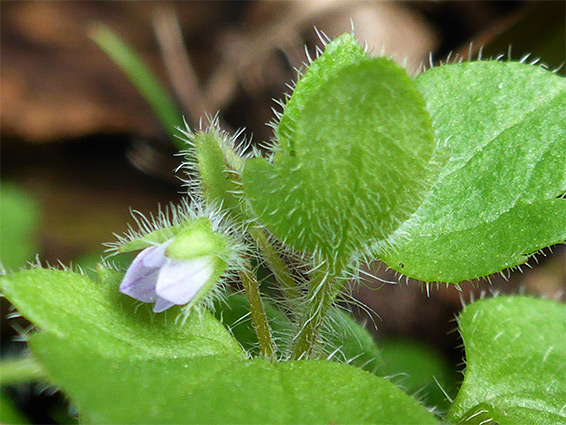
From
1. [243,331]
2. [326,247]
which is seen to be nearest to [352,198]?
[326,247]

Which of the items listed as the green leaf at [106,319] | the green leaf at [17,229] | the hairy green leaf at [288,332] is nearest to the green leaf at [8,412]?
the green leaf at [17,229]

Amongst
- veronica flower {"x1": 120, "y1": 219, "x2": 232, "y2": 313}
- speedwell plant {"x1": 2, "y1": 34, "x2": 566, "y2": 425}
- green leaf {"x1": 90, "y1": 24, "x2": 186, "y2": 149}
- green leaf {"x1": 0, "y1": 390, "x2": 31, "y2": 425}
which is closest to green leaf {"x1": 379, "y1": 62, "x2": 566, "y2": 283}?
speedwell plant {"x1": 2, "y1": 34, "x2": 566, "y2": 425}

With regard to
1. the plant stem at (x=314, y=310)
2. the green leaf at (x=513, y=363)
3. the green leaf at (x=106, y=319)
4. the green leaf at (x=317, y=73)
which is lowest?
the green leaf at (x=513, y=363)

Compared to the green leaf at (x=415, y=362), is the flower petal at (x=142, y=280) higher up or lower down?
higher up

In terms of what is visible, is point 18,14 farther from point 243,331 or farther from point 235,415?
point 235,415

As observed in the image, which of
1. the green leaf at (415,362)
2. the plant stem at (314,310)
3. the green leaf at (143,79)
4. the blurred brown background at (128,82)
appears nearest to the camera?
the plant stem at (314,310)

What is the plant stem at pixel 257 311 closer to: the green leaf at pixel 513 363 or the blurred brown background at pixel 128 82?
the green leaf at pixel 513 363

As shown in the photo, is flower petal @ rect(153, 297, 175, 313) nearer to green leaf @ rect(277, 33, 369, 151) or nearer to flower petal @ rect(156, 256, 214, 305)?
flower petal @ rect(156, 256, 214, 305)

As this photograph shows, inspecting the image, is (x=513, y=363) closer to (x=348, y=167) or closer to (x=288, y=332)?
(x=288, y=332)
